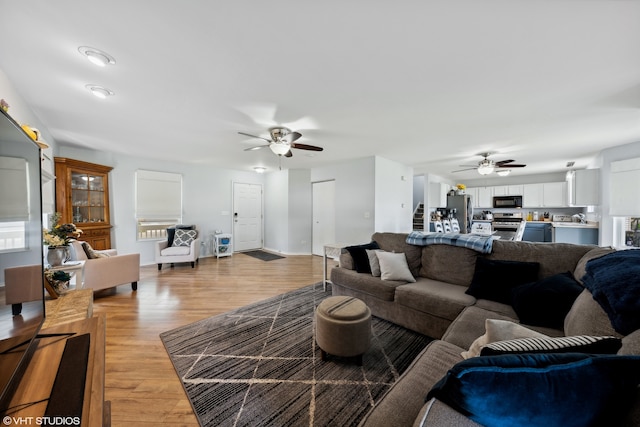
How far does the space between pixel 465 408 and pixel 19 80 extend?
3.84 meters

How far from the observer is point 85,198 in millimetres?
4199

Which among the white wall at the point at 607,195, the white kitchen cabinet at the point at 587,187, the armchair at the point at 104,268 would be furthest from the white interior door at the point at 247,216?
the white wall at the point at 607,195

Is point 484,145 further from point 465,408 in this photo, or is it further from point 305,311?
point 465,408

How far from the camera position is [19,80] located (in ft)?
6.79

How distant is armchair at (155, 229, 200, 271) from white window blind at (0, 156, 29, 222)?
4.11 metres

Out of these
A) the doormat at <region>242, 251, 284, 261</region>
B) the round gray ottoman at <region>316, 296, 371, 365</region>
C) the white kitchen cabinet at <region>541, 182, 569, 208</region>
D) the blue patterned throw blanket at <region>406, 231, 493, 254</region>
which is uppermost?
the white kitchen cabinet at <region>541, 182, 569, 208</region>

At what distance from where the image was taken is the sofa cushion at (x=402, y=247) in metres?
2.78

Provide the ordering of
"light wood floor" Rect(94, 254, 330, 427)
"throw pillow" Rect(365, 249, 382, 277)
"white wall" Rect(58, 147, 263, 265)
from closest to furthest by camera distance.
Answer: "light wood floor" Rect(94, 254, 330, 427)
"throw pillow" Rect(365, 249, 382, 277)
"white wall" Rect(58, 147, 263, 265)

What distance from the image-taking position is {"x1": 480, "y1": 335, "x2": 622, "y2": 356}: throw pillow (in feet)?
2.47

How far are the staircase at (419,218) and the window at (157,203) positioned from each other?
21.1 feet

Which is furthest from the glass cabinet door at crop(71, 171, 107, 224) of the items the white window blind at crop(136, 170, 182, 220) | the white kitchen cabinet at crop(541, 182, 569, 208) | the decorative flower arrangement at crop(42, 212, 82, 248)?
the white kitchen cabinet at crop(541, 182, 569, 208)

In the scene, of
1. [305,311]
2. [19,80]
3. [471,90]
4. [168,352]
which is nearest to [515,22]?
[471,90]

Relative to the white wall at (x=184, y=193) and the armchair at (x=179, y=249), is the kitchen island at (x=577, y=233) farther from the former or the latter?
the armchair at (x=179, y=249)

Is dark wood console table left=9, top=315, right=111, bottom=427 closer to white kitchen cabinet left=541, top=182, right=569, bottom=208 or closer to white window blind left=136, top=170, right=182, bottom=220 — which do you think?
white window blind left=136, top=170, right=182, bottom=220
